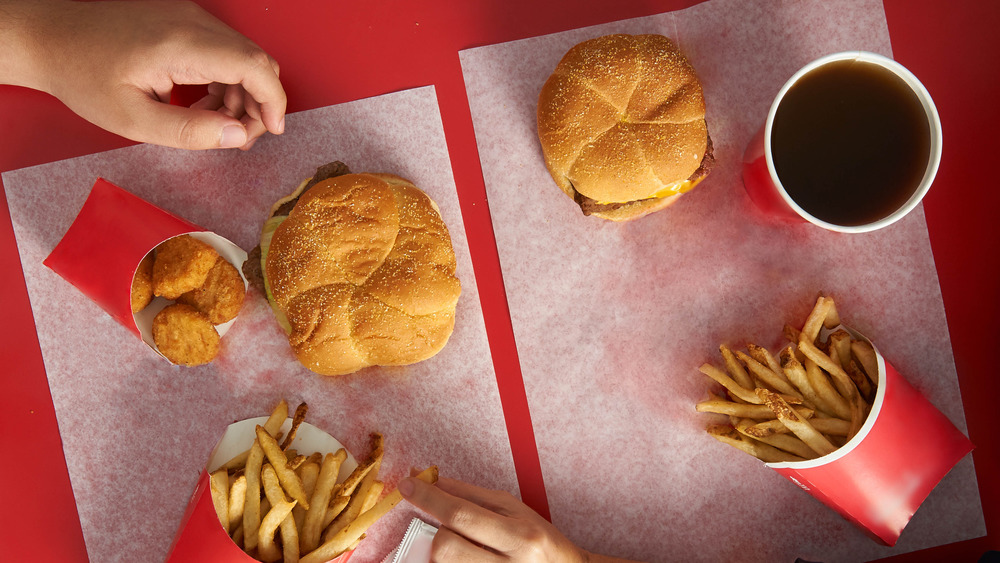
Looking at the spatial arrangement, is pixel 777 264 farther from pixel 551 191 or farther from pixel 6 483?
pixel 6 483

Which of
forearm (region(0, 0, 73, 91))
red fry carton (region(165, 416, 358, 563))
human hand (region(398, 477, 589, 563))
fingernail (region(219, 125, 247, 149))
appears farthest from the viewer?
forearm (region(0, 0, 73, 91))

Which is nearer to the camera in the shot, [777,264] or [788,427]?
[788,427]

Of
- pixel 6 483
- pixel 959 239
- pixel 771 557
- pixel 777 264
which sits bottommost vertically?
pixel 771 557

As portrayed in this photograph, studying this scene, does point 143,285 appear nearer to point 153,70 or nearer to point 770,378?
point 153,70

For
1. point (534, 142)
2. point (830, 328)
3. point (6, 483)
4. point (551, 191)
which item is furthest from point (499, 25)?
point (6, 483)

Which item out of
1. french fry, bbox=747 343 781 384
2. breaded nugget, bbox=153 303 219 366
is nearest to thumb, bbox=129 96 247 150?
breaded nugget, bbox=153 303 219 366

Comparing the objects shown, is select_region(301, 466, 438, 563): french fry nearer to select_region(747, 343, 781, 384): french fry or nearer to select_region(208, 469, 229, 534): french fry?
select_region(208, 469, 229, 534): french fry
